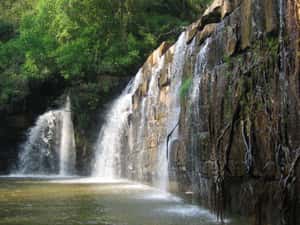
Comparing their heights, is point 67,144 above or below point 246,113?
above

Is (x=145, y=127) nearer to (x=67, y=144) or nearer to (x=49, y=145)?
(x=67, y=144)

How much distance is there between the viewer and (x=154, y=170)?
1516cm

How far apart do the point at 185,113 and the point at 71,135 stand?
561 inches

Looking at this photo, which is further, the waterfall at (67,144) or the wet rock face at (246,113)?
the waterfall at (67,144)

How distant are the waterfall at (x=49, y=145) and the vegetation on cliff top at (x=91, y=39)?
73.6 inches

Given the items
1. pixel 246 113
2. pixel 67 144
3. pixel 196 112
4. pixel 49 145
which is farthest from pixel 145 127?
pixel 49 145

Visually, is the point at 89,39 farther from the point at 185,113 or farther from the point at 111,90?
the point at 185,113

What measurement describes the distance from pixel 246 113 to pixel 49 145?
1866 centimetres

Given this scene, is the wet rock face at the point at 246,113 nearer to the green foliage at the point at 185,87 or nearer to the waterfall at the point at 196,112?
the waterfall at the point at 196,112

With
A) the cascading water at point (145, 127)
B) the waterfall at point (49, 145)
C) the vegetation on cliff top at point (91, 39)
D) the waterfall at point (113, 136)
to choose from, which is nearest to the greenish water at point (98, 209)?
the cascading water at point (145, 127)

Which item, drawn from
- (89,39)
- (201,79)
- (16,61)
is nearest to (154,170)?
(201,79)

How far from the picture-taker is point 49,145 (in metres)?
25.0

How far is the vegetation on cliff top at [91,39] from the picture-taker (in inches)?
992

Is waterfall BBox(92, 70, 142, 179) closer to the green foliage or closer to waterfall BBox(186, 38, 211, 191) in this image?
the green foliage
